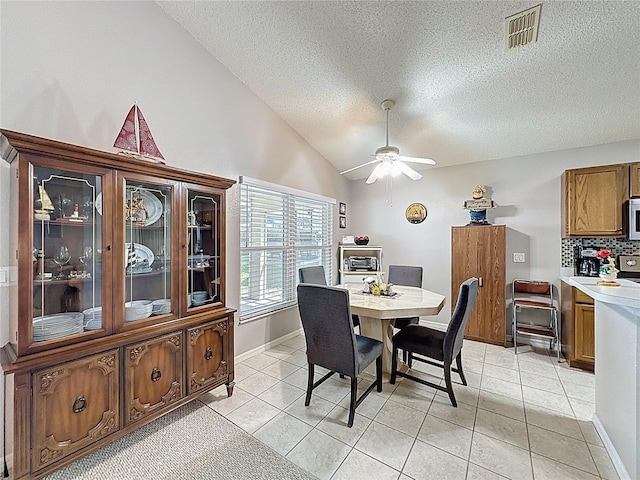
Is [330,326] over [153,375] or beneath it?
over

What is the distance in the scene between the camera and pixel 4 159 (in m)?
1.69

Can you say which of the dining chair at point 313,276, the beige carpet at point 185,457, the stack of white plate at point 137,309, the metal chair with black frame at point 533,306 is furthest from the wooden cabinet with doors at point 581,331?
the stack of white plate at point 137,309

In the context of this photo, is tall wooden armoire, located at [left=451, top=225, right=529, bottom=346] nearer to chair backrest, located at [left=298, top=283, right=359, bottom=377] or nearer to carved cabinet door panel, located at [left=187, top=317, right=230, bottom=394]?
chair backrest, located at [left=298, top=283, right=359, bottom=377]

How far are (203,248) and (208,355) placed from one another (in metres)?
0.90

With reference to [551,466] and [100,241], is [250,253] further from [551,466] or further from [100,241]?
[551,466]

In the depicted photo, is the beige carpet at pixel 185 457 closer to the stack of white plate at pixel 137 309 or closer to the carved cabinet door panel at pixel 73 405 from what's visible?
the carved cabinet door panel at pixel 73 405

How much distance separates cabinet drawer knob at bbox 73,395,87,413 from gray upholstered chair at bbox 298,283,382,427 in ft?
4.72

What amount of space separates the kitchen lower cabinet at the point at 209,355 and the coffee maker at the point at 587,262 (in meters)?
3.99

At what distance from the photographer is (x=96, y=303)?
1.81 meters

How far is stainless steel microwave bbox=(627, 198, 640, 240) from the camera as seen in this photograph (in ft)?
9.50

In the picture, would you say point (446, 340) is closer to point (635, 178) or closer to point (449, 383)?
point (449, 383)

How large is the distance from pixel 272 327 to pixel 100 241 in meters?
2.26

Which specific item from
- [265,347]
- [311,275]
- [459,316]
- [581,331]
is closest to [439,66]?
[459,316]

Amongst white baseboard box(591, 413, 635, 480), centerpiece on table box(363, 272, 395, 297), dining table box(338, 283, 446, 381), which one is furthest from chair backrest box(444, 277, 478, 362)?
white baseboard box(591, 413, 635, 480)
